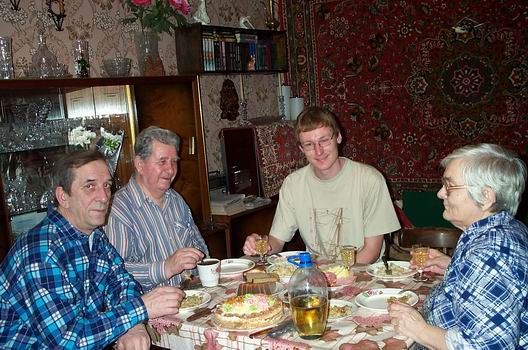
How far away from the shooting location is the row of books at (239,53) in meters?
4.25

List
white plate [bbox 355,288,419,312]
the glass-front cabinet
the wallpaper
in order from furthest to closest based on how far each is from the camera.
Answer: the wallpaper
the glass-front cabinet
white plate [bbox 355,288,419,312]

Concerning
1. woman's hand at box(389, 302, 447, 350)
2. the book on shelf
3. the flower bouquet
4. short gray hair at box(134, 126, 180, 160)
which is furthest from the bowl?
woman's hand at box(389, 302, 447, 350)

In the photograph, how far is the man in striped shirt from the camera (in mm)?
2395

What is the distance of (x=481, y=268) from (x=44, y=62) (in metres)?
2.61

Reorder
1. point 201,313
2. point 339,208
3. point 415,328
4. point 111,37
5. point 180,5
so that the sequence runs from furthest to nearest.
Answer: point 180,5 → point 111,37 → point 339,208 → point 201,313 → point 415,328

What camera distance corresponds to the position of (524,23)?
428cm

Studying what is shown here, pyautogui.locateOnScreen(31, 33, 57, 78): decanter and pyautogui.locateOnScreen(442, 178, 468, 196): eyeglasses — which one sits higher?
pyautogui.locateOnScreen(31, 33, 57, 78): decanter

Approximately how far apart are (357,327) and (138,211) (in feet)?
4.07

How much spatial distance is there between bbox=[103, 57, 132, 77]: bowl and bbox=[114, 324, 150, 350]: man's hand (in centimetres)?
202

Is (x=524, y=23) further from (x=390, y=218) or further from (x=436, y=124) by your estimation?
(x=390, y=218)

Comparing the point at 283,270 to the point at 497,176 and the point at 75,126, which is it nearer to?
the point at 497,176

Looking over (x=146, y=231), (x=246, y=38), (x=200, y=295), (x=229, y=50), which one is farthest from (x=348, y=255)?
(x=246, y=38)

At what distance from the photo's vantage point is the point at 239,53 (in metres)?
4.59

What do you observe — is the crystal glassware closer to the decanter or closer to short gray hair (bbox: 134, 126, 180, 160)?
the decanter
